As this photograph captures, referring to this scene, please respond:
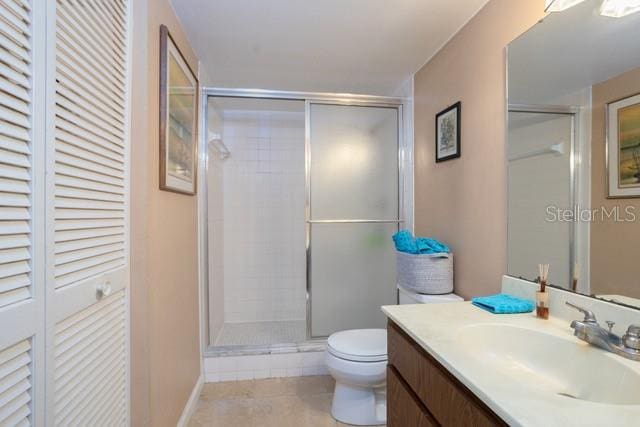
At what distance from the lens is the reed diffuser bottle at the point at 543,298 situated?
3.60 ft

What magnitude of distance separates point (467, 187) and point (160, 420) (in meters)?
1.87

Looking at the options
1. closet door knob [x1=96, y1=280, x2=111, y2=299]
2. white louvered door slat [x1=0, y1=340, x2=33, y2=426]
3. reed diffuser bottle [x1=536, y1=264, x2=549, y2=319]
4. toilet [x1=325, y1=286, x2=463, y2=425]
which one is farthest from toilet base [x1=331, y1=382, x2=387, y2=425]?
white louvered door slat [x1=0, y1=340, x2=33, y2=426]

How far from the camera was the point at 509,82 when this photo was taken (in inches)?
52.4

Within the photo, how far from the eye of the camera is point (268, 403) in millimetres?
1924

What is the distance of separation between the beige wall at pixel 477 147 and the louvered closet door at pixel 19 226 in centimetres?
163

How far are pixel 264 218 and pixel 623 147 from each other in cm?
270

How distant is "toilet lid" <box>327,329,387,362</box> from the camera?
1.65m

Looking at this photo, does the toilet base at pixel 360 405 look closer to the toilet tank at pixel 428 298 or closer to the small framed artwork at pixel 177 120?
the toilet tank at pixel 428 298

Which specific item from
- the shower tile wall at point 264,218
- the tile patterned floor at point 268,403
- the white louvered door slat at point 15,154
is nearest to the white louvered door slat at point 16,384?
the white louvered door slat at point 15,154

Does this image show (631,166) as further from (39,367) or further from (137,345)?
(137,345)

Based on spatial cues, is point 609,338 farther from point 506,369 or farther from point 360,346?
point 360,346

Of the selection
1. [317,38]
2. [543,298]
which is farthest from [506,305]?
[317,38]

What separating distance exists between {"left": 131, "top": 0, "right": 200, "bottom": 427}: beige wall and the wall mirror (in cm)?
153

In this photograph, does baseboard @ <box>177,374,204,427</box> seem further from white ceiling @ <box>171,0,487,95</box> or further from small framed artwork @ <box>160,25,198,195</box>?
white ceiling @ <box>171,0,487,95</box>
